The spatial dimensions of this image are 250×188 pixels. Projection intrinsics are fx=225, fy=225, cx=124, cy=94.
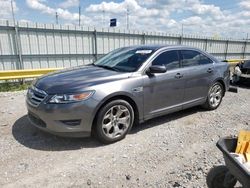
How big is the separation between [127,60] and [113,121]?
4.34 ft

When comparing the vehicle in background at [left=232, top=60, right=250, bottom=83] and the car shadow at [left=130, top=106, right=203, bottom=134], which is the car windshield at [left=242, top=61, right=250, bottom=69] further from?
the car shadow at [left=130, top=106, right=203, bottom=134]

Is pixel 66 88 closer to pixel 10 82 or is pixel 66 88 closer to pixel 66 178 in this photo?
pixel 66 178

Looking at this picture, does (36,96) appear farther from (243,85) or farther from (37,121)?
(243,85)

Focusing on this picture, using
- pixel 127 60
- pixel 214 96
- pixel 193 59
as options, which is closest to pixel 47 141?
pixel 127 60

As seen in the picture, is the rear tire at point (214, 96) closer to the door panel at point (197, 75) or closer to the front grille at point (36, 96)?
the door panel at point (197, 75)

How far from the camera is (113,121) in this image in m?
3.76

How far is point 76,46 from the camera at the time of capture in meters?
9.79

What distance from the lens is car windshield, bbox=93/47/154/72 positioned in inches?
165

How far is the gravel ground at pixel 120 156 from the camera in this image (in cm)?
284

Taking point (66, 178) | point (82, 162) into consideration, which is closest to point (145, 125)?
point (82, 162)

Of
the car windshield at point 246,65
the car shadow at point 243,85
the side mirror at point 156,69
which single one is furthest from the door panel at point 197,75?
the car windshield at point 246,65

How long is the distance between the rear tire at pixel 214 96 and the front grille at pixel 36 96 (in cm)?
377

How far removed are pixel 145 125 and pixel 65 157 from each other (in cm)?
184

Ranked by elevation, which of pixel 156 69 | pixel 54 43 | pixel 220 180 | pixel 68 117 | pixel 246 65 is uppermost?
pixel 54 43
